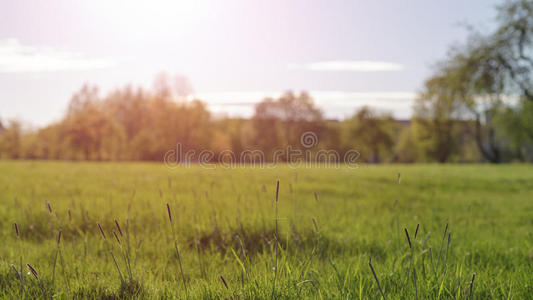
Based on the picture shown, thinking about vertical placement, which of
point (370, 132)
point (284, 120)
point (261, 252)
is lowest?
point (261, 252)

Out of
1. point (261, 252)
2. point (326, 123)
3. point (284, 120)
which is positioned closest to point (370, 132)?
point (326, 123)

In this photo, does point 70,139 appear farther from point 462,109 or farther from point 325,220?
point 462,109

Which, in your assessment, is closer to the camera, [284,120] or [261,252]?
[261,252]

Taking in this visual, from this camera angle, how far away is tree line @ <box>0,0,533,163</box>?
89.1 ft

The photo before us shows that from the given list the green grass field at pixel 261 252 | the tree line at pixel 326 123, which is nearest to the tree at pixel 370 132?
the tree line at pixel 326 123

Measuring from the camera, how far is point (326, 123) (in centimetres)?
8419

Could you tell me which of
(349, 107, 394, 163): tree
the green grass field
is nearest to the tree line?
(349, 107, 394, 163): tree

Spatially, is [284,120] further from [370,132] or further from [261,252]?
[261,252]

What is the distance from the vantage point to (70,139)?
4966cm

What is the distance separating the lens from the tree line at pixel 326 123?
27156 mm

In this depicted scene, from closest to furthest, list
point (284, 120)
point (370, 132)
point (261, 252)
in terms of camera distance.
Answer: point (261, 252), point (370, 132), point (284, 120)

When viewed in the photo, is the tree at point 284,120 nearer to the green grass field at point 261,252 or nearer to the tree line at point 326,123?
the tree line at point 326,123

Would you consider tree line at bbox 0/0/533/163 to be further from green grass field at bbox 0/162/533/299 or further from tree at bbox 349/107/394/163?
green grass field at bbox 0/162/533/299

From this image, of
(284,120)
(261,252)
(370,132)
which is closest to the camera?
(261,252)
